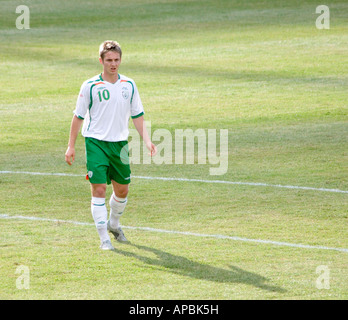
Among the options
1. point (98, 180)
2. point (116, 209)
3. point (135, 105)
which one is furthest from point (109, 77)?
point (116, 209)

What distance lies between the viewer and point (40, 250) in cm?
866

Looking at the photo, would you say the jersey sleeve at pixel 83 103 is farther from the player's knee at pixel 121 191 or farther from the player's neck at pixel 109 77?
the player's knee at pixel 121 191

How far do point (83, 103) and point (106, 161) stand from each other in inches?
28.5

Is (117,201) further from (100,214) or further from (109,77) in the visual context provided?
(109,77)

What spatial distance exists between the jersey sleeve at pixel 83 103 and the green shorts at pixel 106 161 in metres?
0.31

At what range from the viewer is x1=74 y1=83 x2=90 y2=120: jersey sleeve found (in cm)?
865

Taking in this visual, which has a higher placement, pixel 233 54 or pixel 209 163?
pixel 233 54

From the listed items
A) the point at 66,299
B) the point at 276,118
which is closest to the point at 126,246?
the point at 66,299

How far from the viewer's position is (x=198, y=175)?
42.3 ft

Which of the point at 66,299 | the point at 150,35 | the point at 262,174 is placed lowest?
the point at 66,299

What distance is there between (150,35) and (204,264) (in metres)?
25.8

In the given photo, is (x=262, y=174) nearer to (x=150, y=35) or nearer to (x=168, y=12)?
(x=150, y=35)

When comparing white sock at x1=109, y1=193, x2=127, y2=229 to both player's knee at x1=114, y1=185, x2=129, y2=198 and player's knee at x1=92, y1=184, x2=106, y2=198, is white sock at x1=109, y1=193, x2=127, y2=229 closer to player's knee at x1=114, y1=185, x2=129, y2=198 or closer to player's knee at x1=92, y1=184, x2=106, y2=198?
player's knee at x1=114, y1=185, x2=129, y2=198

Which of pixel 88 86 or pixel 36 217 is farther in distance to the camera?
pixel 36 217
